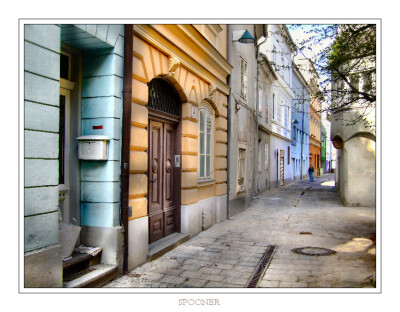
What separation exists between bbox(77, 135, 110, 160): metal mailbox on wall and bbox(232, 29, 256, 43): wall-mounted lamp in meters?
6.32

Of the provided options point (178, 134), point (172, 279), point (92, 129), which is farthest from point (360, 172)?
point (92, 129)

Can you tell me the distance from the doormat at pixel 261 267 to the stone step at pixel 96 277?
1908mm

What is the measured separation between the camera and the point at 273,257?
6836 mm

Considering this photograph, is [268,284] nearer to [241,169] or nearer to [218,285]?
[218,285]

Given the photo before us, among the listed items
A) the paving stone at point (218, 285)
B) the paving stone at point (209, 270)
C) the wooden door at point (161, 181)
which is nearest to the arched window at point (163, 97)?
the wooden door at point (161, 181)

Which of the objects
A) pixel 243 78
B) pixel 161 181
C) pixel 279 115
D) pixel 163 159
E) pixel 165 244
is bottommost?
pixel 165 244

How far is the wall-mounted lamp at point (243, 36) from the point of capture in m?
10.2

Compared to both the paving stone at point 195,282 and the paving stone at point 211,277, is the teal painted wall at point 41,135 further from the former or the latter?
the paving stone at point 211,277

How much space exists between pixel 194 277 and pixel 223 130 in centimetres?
562

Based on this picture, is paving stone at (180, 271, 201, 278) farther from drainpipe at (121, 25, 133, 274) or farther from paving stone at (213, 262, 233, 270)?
drainpipe at (121, 25, 133, 274)

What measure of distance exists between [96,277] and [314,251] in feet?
14.1

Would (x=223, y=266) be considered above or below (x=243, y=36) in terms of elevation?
below
